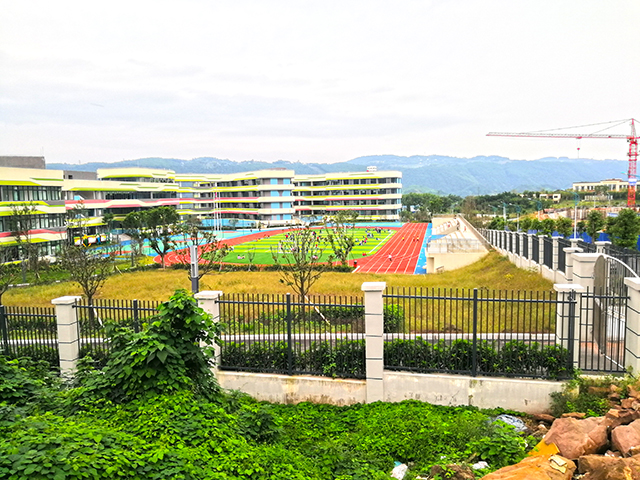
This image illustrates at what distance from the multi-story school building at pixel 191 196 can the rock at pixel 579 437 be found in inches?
1764

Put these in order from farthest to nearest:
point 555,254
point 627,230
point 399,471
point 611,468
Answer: point 627,230 → point 555,254 → point 399,471 → point 611,468

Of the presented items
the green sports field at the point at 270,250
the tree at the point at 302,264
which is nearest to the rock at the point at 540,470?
the tree at the point at 302,264

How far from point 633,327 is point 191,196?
98677 millimetres

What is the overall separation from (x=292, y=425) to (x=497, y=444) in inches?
136

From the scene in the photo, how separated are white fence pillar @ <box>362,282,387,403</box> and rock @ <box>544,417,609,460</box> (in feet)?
11.2

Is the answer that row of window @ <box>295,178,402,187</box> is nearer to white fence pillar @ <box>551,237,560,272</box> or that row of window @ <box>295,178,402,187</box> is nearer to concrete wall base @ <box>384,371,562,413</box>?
white fence pillar @ <box>551,237,560,272</box>

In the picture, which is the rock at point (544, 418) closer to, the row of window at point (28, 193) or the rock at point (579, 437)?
the rock at point (579, 437)

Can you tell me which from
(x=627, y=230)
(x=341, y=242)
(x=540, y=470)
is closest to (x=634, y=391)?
(x=540, y=470)

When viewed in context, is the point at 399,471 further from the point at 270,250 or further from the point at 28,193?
the point at 28,193

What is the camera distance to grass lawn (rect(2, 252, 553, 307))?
21438 mm

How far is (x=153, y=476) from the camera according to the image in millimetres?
4738

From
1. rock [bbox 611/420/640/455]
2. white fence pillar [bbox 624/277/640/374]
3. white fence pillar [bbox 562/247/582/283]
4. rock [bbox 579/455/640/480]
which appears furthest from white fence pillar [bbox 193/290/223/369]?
white fence pillar [bbox 562/247/582/283]

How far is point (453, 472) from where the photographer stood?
6387 mm

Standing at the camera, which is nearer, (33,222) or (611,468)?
(611,468)
